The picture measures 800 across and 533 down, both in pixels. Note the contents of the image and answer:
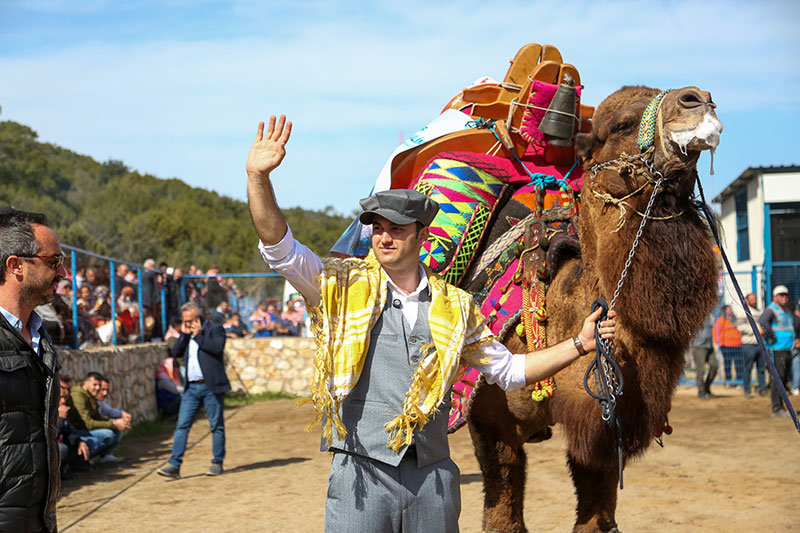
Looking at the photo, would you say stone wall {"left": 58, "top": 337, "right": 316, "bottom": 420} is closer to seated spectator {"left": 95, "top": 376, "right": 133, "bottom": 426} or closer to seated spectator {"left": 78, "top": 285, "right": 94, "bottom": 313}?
seated spectator {"left": 95, "top": 376, "right": 133, "bottom": 426}

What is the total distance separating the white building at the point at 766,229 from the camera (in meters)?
17.2

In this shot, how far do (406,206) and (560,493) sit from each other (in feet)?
18.3

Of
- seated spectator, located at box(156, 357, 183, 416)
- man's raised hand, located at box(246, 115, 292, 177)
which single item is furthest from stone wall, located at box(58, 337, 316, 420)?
man's raised hand, located at box(246, 115, 292, 177)

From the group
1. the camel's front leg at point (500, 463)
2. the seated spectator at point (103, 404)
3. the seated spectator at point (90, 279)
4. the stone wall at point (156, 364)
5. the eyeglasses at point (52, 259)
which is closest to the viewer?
the eyeglasses at point (52, 259)

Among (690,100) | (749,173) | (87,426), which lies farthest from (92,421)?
(749,173)

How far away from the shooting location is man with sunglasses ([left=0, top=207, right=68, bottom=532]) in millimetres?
2793

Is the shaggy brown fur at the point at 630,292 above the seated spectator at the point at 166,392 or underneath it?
above

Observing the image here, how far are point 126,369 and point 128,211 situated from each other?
3988 centimetres

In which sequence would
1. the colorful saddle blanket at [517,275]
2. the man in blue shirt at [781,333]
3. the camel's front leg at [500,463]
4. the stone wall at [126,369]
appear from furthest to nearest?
the man in blue shirt at [781,333] → the stone wall at [126,369] → the camel's front leg at [500,463] → the colorful saddle blanket at [517,275]

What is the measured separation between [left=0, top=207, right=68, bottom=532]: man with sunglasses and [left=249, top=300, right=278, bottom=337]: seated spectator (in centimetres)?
1463

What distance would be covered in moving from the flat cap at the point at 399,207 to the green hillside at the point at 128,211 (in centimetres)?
2907

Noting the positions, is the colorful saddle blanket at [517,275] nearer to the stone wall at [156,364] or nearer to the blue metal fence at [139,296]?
the stone wall at [156,364]

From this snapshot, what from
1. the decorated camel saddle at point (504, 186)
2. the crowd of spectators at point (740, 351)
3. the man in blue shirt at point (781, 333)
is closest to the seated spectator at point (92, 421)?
the decorated camel saddle at point (504, 186)

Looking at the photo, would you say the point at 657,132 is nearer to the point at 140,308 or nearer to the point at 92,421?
the point at 92,421
